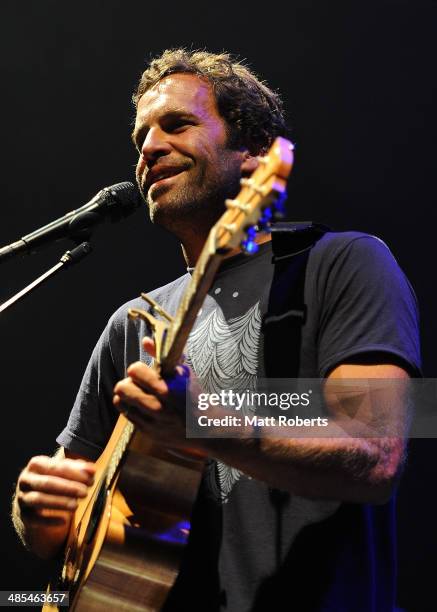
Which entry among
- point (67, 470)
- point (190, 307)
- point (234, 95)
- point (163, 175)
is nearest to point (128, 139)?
point (234, 95)

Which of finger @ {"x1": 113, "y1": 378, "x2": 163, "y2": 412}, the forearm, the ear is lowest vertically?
the forearm

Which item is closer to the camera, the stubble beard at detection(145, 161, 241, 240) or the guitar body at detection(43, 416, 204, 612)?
the guitar body at detection(43, 416, 204, 612)

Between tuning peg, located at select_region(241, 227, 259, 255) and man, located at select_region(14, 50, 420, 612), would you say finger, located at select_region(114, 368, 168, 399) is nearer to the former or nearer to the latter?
man, located at select_region(14, 50, 420, 612)

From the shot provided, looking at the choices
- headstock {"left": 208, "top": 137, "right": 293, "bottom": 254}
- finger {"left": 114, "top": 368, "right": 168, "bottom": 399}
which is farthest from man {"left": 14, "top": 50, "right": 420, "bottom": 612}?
headstock {"left": 208, "top": 137, "right": 293, "bottom": 254}

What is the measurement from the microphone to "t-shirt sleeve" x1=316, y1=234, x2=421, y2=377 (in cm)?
61

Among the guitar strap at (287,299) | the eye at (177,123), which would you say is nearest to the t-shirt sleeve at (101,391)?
the guitar strap at (287,299)

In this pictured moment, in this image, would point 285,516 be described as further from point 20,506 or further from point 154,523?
point 20,506

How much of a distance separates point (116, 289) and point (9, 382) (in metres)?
0.70

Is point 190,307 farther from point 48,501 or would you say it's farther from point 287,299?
point 48,501

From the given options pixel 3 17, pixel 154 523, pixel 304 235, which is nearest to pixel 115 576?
pixel 154 523

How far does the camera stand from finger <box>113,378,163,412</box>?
4.14 ft

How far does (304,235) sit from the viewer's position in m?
2.04

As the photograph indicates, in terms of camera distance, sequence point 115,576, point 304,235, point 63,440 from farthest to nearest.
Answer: point 63,440, point 304,235, point 115,576

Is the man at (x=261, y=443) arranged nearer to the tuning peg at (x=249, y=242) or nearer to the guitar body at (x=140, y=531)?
the guitar body at (x=140, y=531)
